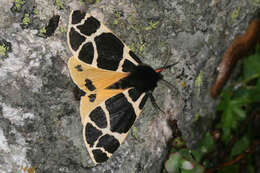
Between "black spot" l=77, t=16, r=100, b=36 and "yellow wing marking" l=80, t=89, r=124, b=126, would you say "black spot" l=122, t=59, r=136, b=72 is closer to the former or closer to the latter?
"yellow wing marking" l=80, t=89, r=124, b=126

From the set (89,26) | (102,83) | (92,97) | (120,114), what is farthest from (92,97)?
(89,26)

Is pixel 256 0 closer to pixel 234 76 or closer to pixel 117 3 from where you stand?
pixel 234 76

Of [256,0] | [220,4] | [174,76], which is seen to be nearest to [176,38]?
[174,76]

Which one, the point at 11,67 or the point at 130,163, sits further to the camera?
the point at 130,163

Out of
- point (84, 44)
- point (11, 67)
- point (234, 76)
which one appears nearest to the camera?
point (11, 67)

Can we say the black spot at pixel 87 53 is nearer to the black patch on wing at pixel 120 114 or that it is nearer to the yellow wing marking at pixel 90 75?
the yellow wing marking at pixel 90 75

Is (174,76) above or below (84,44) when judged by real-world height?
below

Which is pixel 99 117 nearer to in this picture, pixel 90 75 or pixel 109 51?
pixel 90 75

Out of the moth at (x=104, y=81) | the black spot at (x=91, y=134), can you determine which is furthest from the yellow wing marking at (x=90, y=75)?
the black spot at (x=91, y=134)
